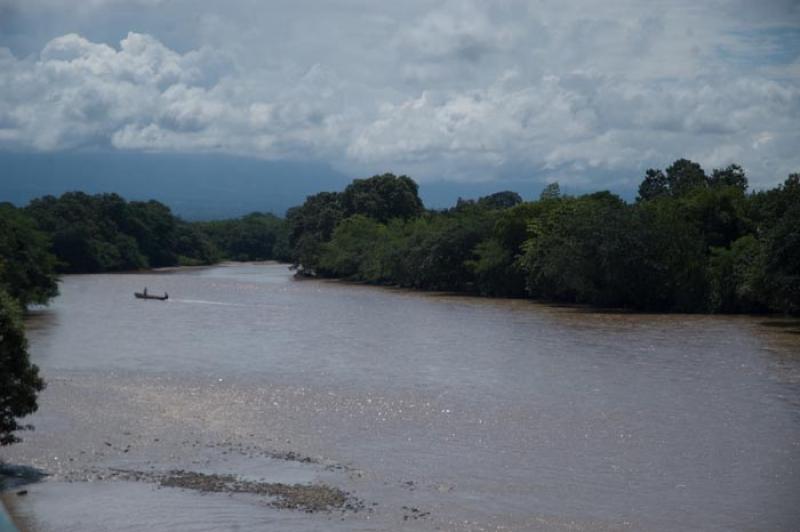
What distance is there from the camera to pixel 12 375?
1744cm

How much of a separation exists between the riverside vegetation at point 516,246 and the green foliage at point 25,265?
10cm

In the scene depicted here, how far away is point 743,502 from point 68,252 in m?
85.2

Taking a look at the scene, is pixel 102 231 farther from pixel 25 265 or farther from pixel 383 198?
pixel 25 265

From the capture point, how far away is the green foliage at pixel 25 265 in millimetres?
44938

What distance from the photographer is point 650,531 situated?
1518cm

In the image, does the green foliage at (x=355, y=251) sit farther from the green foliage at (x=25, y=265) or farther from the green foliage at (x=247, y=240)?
the green foliage at (x=247, y=240)

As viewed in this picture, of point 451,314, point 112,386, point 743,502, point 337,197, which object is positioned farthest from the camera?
point 337,197

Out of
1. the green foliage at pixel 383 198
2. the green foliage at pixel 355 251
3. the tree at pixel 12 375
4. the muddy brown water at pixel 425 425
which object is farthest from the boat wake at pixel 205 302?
the tree at pixel 12 375

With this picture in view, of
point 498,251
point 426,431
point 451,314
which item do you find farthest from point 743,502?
point 498,251

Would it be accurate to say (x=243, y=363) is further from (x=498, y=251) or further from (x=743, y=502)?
(x=498, y=251)

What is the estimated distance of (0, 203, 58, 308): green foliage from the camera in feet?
147

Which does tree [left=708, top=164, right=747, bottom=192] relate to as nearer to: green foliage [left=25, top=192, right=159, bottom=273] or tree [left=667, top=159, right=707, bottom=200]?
tree [left=667, top=159, right=707, bottom=200]

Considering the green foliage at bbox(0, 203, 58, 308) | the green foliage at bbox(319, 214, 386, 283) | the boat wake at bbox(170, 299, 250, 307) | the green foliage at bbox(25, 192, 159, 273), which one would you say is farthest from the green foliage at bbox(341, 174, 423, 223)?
the green foliage at bbox(0, 203, 58, 308)

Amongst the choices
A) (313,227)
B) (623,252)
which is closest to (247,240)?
(313,227)
